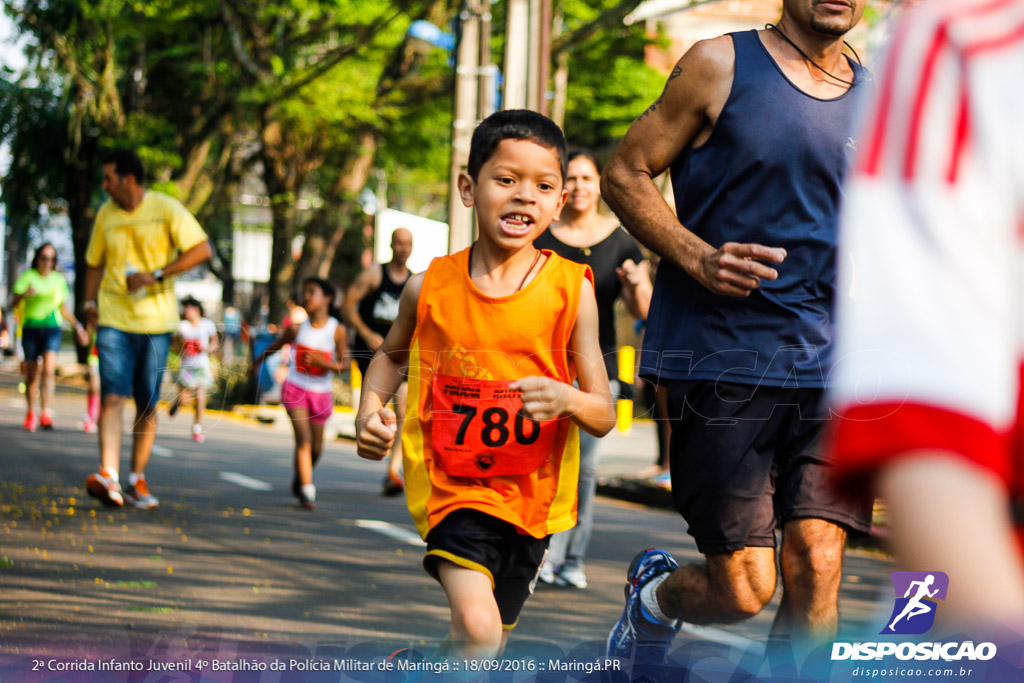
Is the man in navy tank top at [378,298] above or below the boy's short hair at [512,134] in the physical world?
below

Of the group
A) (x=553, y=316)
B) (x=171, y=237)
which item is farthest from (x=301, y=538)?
(x=553, y=316)

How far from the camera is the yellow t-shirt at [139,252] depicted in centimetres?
757

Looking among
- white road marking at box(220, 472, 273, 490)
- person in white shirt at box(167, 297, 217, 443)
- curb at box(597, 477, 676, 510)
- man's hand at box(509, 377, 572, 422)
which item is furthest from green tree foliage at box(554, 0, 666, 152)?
man's hand at box(509, 377, 572, 422)

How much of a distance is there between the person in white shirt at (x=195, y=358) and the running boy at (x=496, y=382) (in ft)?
33.0

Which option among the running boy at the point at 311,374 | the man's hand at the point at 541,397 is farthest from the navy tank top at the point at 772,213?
the running boy at the point at 311,374

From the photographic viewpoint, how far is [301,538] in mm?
7242

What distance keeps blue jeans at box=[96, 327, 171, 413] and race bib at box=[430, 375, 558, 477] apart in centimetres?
468

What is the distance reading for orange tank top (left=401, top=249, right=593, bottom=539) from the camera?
10.6 ft

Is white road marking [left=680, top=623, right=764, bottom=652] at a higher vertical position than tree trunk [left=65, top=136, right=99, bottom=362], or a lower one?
lower

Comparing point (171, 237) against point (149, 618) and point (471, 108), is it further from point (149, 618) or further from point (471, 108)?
point (471, 108)

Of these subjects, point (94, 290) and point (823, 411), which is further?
point (94, 290)

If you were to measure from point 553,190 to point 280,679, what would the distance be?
179 centimetres

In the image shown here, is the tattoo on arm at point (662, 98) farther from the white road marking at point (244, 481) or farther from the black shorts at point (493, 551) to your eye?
the white road marking at point (244, 481)

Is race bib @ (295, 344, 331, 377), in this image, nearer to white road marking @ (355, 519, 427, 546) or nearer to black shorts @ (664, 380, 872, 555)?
white road marking @ (355, 519, 427, 546)
